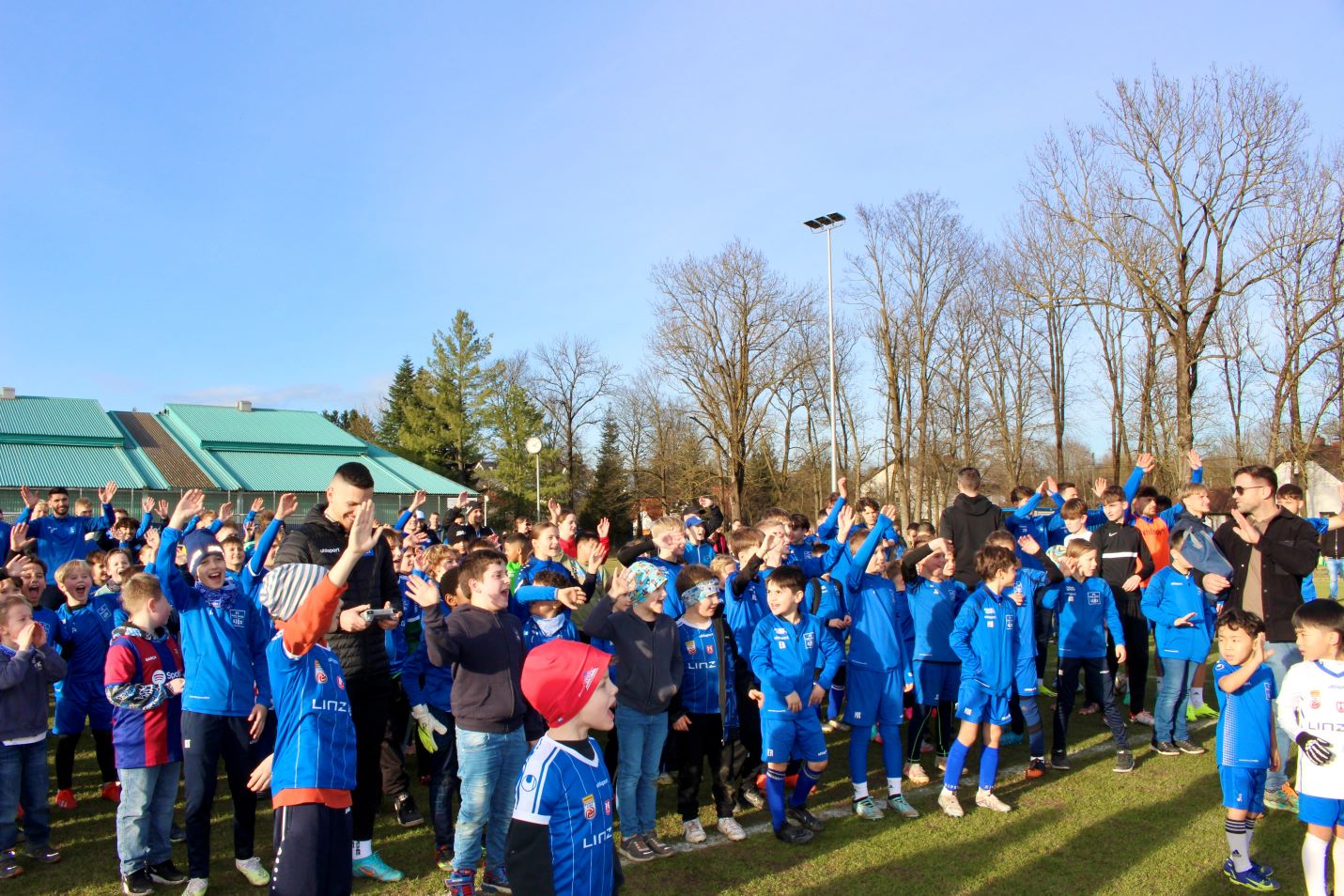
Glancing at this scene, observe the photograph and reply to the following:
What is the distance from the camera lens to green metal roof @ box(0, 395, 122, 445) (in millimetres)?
32713

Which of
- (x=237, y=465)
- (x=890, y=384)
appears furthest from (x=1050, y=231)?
(x=237, y=465)

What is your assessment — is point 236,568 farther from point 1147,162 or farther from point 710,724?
point 1147,162

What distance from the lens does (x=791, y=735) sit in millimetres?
5520

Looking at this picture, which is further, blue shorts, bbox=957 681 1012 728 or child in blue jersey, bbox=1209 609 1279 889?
blue shorts, bbox=957 681 1012 728

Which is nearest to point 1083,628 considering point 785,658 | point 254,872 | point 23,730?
point 785,658

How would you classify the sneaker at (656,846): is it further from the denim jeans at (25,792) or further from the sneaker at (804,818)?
the denim jeans at (25,792)

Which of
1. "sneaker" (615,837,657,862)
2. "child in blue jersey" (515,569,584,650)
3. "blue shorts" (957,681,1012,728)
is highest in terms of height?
"child in blue jersey" (515,569,584,650)

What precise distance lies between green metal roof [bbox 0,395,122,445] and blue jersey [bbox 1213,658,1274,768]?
3827 cm

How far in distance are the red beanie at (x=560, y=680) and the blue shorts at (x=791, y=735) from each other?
2.80m

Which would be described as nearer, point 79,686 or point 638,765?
point 638,765

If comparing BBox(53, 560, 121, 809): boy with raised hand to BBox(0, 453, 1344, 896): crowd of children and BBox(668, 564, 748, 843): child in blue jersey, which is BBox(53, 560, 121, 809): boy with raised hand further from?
BBox(668, 564, 748, 843): child in blue jersey

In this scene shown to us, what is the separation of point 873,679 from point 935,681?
1.46 m

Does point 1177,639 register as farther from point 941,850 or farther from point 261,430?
point 261,430

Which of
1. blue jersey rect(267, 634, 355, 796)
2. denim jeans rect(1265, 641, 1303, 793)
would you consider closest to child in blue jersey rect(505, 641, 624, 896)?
blue jersey rect(267, 634, 355, 796)
